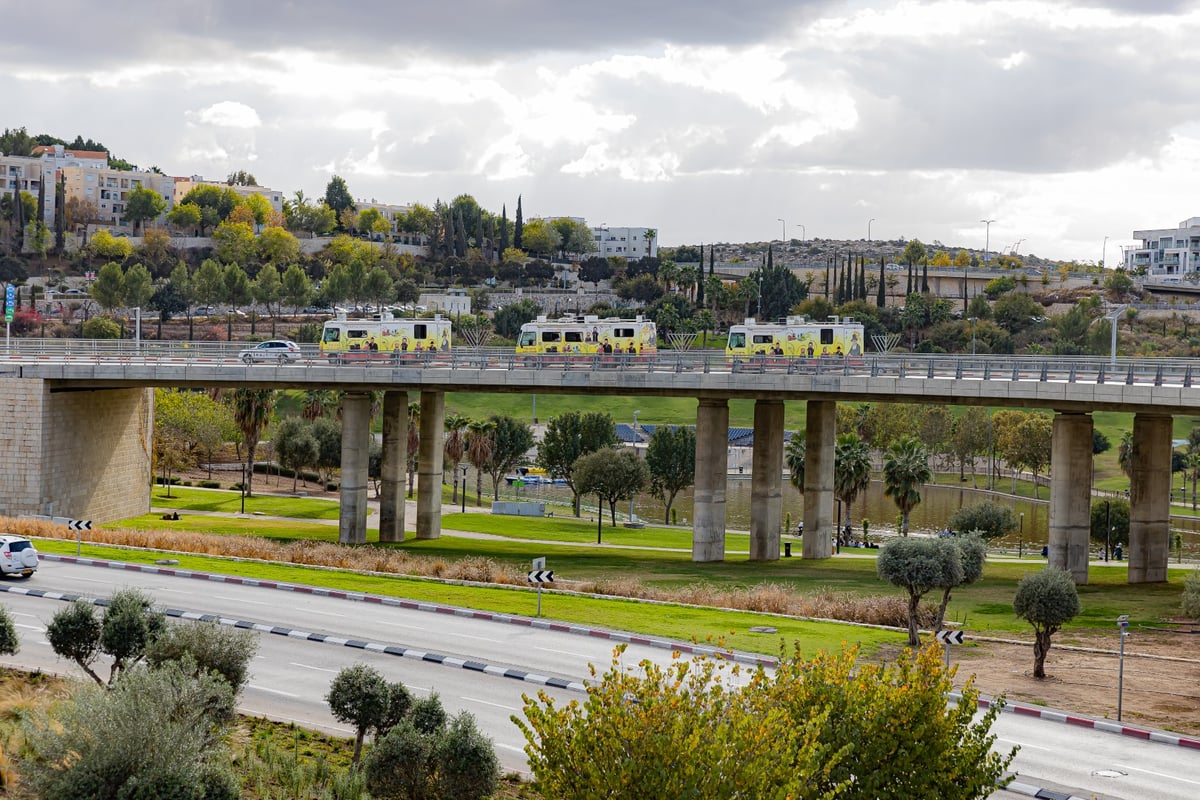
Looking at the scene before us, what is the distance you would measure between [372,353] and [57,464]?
1597 centimetres

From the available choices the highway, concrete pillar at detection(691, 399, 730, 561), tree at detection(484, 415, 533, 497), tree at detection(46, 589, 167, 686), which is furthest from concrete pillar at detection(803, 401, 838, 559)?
tree at detection(46, 589, 167, 686)

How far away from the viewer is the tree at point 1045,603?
3641cm

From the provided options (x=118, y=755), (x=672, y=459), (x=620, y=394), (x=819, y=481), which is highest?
(x=620, y=394)

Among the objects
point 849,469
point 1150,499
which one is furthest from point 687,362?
point 1150,499

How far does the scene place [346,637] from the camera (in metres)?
35.8

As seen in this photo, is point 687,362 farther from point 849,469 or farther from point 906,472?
point 906,472

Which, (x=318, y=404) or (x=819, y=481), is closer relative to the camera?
(x=819, y=481)

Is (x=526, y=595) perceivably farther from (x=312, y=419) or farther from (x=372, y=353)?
(x=312, y=419)

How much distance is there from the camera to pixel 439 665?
109 ft

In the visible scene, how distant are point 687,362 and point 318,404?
52.4m

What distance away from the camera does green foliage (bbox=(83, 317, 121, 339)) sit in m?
158

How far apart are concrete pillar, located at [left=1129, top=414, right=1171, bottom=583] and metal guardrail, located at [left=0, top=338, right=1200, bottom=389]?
207 inches

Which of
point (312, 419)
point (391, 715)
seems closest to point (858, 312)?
point (312, 419)

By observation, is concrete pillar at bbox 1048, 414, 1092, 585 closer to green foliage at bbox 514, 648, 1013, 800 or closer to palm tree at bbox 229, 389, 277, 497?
green foliage at bbox 514, 648, 1013, 800
